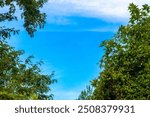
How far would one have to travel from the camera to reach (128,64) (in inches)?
639

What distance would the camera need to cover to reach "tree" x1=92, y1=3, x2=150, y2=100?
15797 millimetres

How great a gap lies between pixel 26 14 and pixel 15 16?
602 mm

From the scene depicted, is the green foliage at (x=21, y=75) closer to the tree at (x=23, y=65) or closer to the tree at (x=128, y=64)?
the tree at (x=23, y=65)

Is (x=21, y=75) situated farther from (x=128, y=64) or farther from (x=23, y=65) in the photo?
(x=128, y=64)

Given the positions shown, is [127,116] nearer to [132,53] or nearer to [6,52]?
[132,53]

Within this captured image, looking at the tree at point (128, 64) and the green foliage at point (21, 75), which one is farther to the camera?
the green foliage at point (21, 75)

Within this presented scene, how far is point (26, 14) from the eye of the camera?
28.1 meters

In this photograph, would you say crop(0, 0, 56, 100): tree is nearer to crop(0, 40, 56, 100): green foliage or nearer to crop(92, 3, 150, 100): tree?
crop(0, 40, 56, 100): green foliage

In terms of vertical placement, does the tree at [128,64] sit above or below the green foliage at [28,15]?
below

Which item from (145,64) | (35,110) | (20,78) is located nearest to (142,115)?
(35,110)

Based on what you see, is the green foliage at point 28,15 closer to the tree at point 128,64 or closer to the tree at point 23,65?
the tree at point 23,65

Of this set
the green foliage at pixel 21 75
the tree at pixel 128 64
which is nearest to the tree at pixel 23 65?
the green foliage at pixel 21 75

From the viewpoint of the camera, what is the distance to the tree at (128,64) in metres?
15.8

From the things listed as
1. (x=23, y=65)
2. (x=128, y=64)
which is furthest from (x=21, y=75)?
(x=128, y=64)
